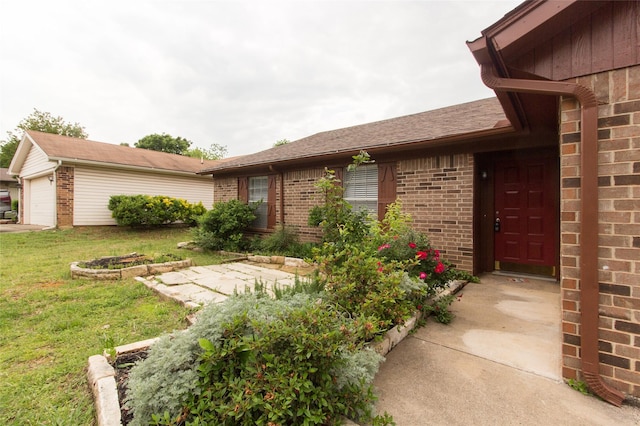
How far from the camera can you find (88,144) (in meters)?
13.8

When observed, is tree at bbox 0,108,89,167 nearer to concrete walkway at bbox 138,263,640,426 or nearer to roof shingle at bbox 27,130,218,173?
roof shingle at bbox 27,130,218,173

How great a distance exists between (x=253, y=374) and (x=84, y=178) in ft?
47.6

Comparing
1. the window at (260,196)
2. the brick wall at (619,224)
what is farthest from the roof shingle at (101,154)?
the brick wall at (619,224)

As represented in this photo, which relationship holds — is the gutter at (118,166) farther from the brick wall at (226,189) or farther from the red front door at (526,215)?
the red front door at (526,215)

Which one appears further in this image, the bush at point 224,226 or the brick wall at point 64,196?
the brick wall at point 64,196

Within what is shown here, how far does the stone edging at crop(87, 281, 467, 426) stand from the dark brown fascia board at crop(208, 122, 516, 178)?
10.6 ft

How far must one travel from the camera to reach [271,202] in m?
8.33

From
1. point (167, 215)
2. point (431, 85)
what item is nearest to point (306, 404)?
point (431, 85)

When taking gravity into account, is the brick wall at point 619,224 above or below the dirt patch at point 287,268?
above

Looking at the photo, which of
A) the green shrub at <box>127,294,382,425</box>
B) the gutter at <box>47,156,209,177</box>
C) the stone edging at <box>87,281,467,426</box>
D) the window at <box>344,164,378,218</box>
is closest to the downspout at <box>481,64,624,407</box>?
the stone edging at <box>87,281,467,426</box>

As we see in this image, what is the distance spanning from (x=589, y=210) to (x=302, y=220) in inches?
240

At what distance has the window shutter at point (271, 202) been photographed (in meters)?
8.23

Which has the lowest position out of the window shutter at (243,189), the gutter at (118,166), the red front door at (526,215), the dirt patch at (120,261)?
the dirt patch at (120,261)

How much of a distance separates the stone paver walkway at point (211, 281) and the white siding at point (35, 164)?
10.6m
